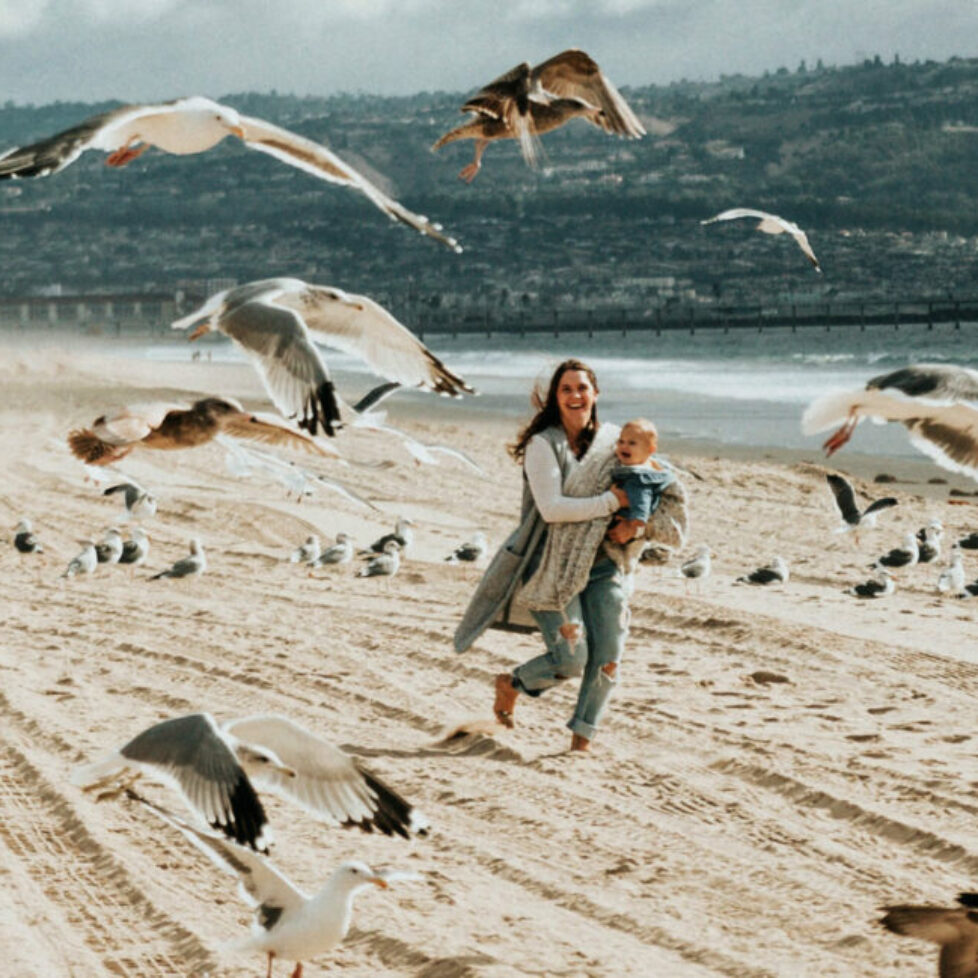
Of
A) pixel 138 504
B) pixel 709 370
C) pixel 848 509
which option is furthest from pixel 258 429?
pixel 709 370

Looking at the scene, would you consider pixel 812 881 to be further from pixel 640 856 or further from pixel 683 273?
pixel 683 273

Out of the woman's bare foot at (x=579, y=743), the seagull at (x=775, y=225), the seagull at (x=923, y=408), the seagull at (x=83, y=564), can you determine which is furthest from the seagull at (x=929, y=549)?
the seagull at (x=923, y=408)

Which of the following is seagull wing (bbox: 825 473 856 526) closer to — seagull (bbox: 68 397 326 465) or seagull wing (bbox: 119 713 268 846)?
seagull (bbox: 68 397 326 465)

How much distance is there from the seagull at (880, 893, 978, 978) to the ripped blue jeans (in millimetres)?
2346

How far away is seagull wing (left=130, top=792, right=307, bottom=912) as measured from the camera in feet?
11.3

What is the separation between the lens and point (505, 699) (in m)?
5.82

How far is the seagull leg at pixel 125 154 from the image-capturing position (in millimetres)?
4093

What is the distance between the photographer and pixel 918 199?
132875mm

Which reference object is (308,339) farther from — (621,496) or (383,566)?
(383,566)

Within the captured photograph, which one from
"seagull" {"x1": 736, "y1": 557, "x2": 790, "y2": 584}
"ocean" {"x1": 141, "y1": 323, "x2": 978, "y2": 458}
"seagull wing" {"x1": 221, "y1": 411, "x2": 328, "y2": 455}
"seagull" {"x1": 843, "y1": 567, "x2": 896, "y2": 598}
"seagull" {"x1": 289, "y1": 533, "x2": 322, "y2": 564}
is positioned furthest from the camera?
"ocean" {"x1": 141, "y1": 323, "x2": 978, "y2": 458}

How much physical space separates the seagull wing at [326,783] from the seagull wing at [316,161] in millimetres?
1309

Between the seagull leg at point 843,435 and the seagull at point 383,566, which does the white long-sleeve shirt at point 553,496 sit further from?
the seagull at point 383,566

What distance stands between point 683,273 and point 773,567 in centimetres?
11243

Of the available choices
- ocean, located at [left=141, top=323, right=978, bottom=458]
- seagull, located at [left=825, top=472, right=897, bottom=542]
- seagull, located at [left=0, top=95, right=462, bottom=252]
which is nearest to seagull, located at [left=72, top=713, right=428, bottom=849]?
ocean, located at [left=141, top=323, right=978, bottom=458]
